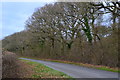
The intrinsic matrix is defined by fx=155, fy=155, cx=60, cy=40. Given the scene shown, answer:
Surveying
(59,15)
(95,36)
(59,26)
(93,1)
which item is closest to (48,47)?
(59,26)

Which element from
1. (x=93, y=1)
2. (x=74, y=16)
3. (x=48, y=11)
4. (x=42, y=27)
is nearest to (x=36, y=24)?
(x=42, y=27)

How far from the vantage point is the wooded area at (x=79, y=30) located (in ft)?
55.3

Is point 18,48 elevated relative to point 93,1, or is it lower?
lower

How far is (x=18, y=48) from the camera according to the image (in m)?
54.4

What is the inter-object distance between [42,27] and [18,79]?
82.4 feet

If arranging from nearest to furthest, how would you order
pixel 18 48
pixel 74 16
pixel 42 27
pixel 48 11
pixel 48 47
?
1. pixel 74 16
2. pixel 48 11
3. pixel 42 27
4. pixel 48 47
5. pixel 18 48

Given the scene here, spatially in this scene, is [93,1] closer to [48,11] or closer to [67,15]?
[67,15]

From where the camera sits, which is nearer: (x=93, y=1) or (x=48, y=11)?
(x=93, y=1)

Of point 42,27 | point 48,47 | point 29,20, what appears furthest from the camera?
point 48,47

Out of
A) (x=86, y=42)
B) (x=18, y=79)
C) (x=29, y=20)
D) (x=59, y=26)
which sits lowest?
(x=18, y=79)

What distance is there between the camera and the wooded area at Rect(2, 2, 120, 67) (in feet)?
55.3

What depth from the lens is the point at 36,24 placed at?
109ft

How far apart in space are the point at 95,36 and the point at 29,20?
18976 mm

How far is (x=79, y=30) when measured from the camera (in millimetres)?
26453
